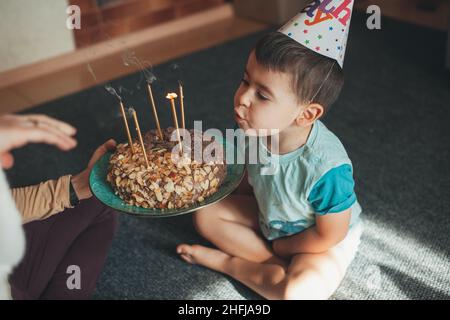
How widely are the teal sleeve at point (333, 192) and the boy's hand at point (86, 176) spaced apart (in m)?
0.31

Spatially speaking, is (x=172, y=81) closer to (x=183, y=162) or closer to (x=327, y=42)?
(x=183, y=162)

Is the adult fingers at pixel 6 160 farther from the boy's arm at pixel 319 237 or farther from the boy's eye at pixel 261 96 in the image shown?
the boy's arm at pixel 319 237

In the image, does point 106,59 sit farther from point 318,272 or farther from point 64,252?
point 318,272

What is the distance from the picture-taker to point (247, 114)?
2.24 feet

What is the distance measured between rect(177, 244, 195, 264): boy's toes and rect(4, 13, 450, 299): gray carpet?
16 millimetres

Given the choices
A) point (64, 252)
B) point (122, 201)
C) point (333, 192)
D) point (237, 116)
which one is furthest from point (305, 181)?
point (64, 252)

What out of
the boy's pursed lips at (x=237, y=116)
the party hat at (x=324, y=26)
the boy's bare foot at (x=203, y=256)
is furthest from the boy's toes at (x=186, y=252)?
the party hat at (x=324, y=26)

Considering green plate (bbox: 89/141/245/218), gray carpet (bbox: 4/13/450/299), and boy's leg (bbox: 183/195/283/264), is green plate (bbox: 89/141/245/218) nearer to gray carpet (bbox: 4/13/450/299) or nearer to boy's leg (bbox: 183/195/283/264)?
gray carpet (bbox: 4/13/450/299)

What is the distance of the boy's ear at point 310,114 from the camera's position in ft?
2.28

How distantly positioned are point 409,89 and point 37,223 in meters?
1.17

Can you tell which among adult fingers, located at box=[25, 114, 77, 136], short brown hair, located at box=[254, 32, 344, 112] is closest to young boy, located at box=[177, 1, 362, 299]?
short brown hair, located at box=[254, 32, 344, 112]

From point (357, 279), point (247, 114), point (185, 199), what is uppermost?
point (247, 114)

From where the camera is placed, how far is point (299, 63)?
65 cm

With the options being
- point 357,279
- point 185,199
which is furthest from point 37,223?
point 357,279
